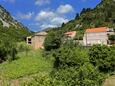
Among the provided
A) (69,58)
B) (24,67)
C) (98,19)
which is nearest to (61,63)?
(69,58)

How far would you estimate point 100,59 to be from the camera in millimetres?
58562

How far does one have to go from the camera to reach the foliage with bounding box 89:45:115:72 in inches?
2285

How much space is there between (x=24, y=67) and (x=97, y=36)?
84.3ft

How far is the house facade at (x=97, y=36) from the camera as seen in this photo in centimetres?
8250

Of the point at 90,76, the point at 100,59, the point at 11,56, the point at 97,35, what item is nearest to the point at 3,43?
the point at 11,56

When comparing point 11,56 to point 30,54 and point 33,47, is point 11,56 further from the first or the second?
point 33,47

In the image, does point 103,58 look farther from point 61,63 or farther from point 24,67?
point 24,67

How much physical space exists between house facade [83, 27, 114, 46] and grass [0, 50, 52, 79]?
50.7ft

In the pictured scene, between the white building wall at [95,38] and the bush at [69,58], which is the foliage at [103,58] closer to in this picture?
the bush at [69,58]

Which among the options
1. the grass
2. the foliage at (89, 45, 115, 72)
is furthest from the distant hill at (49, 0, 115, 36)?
the foliage at (89, 45, 115, 72)

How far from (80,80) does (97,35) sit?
4985 cm

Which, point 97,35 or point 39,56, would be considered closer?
point 39,56

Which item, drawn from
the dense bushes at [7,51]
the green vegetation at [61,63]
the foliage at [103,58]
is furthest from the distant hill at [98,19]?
the foliage at [103,58]

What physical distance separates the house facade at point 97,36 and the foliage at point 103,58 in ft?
67.2
